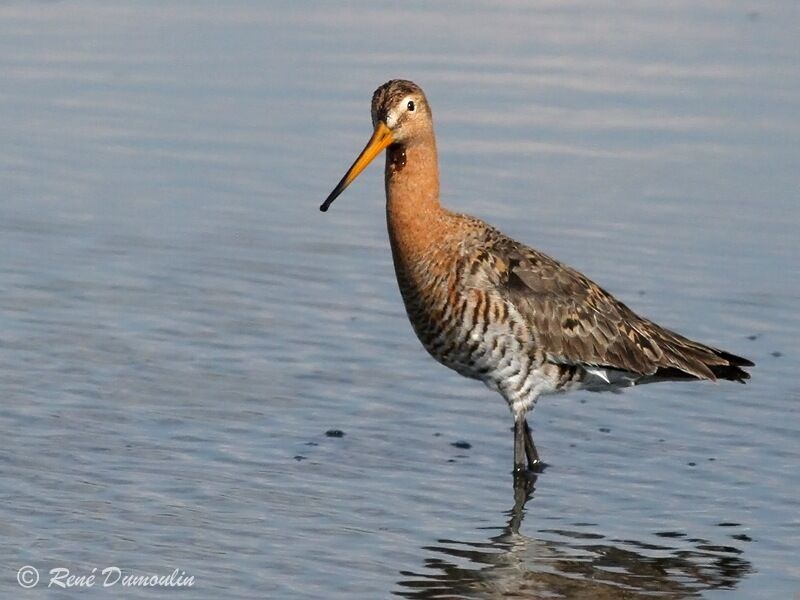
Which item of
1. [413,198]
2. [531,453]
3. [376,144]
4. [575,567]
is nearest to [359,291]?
[413,198]

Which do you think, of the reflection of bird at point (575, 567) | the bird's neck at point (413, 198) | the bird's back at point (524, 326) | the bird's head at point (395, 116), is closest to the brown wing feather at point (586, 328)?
the bird's back at point (524, 326)

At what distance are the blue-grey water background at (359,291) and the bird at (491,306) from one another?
0.45m

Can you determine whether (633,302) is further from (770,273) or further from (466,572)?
(466,572)

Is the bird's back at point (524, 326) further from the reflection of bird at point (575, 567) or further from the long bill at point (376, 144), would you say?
the reflection of bird at point (575, 567)

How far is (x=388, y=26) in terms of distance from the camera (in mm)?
19984

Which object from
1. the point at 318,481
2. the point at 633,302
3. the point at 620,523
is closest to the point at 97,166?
the point at 633,302

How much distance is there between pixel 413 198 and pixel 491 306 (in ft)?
2.64

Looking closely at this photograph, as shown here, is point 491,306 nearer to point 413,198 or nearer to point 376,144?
point 413,198

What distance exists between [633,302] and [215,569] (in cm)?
536

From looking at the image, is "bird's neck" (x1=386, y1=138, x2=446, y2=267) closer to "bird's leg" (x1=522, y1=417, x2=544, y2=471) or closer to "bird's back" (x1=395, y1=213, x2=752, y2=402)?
"bird's back" (x1=395, y1=213, x2=752, y2=402)

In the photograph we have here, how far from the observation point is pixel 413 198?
1067 cm

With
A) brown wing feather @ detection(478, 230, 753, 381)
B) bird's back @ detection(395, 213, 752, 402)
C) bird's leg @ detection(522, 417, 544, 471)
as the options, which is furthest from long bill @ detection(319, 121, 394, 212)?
bird's leg @ detection(522, 417, 544, 471)

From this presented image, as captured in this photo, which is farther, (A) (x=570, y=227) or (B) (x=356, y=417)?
(A) (x=570, y=227)

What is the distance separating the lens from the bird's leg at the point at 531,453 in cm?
1052
